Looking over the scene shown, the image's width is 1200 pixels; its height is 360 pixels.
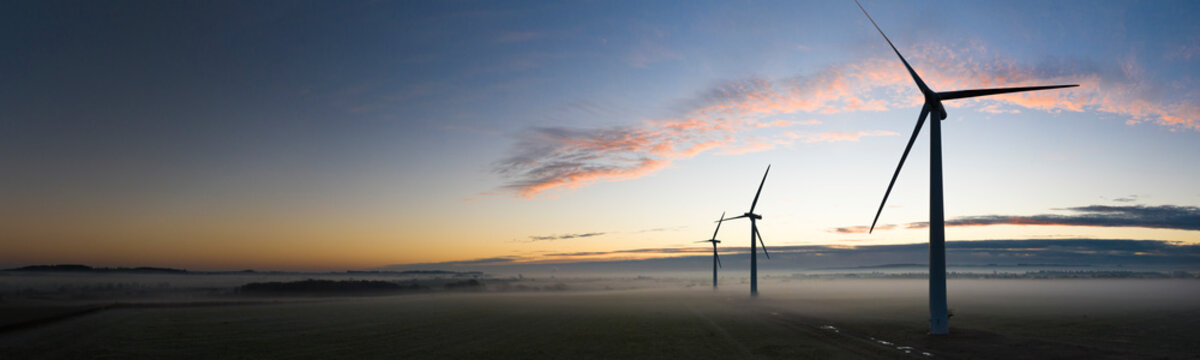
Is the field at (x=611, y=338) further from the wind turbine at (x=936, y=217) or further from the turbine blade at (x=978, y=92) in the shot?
the turbine blade at (x=978, y=92)

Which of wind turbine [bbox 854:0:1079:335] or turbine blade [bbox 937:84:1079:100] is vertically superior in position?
turbine blade [bbox 937:84:1079:100]

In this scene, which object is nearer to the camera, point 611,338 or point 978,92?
point 978,92

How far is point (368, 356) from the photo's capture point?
102ft

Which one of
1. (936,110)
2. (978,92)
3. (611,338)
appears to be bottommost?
(611,338)

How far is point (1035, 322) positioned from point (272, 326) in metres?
61.6

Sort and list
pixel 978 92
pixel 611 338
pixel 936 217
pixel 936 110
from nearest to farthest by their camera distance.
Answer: pixel 936 217
pixel 936 110
pixel 978 92
pixel 611 338

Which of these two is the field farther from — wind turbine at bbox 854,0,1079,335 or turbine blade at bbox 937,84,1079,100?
turbine blade at bbox 937,84,1079,100

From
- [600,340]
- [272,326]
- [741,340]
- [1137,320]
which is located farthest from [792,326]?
[272,326]

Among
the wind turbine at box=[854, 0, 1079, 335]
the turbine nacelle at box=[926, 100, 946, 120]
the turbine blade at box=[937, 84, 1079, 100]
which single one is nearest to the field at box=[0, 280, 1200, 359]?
the wind turbine at box=[854, 0, 1079, 335]

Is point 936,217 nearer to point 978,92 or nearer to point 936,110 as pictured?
point 936,110

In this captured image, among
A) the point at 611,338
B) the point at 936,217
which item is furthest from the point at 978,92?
the point at 611,338

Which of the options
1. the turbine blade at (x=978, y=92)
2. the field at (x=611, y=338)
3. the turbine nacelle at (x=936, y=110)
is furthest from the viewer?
the turbine blade at (x=978, y=92)

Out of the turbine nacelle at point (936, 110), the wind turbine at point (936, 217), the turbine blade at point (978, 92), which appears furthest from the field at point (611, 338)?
the turbine blade at point (978, 92)

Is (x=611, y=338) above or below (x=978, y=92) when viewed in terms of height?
below
